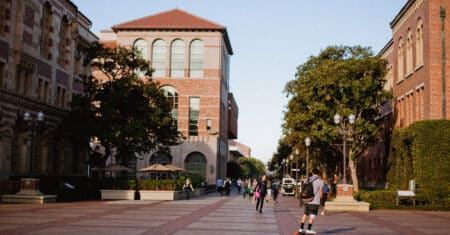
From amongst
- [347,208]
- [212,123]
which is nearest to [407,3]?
[347,208]

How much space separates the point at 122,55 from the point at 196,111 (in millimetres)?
34188

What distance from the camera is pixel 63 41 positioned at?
4612 centimetres

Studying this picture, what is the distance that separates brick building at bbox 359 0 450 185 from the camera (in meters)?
34.3

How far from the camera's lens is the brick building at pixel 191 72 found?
72688 mm

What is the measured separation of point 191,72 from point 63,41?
2913 cm

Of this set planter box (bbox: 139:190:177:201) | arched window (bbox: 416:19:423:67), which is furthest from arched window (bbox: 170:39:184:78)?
arched window (bbox: 416:19:423:67)

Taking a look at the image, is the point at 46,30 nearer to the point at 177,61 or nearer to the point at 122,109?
the point at 122,109

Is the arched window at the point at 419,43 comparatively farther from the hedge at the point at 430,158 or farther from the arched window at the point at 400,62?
the hedge at the point at 430,158

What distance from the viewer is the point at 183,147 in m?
71.9

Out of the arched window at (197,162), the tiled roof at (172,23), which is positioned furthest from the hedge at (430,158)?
the tiled roof at (172,23)

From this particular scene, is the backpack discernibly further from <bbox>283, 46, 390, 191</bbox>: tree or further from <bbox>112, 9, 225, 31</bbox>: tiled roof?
<bbox>112, 9, 225, 31</bbox>: tiled roof

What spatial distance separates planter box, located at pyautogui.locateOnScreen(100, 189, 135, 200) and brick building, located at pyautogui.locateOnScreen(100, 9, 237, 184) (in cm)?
3482

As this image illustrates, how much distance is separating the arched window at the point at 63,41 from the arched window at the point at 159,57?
90.1ft

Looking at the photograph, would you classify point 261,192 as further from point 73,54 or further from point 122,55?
point 73,54
